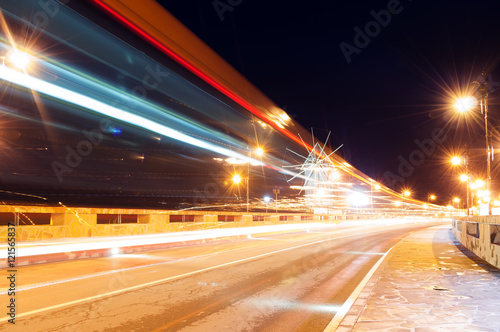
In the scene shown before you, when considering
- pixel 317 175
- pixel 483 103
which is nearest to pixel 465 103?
pixel 483 103

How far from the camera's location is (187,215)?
25844mm

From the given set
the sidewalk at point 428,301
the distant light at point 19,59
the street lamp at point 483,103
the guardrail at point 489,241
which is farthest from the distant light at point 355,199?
the distant light at point 19,59

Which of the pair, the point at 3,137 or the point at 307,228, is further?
the point at 307,228

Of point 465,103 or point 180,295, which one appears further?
point 465,103

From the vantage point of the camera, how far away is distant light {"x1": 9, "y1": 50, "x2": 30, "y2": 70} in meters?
14.2

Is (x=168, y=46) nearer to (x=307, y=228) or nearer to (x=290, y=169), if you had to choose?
(x=307, y=228)

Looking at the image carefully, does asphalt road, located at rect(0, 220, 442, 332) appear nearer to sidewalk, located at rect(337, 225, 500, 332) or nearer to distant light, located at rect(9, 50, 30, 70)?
sidewalk, located at rect(337, 225, 500, 332)

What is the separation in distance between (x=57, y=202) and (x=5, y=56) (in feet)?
55.6

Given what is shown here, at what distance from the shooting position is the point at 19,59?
1490cm

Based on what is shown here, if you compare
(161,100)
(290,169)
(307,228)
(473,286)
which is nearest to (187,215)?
(161,100)

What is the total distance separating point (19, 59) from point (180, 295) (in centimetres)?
1267

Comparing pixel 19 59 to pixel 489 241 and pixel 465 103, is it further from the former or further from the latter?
pixel 465 103

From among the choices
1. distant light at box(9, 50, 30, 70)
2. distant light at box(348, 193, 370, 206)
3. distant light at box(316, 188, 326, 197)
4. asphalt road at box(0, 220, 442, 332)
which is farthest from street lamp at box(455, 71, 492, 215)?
distant light at box(348, 193, 370, 206)

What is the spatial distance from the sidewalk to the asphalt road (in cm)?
63
